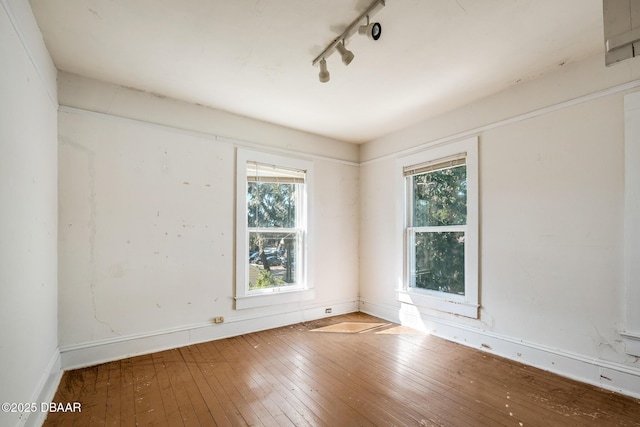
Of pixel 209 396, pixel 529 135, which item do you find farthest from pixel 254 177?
pixel 529 135

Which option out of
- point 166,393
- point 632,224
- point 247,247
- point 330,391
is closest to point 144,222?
point 247,247

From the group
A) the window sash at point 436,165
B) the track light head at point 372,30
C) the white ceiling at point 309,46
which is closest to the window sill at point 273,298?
the window sash at point 436,165

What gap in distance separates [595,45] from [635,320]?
2.06 meters

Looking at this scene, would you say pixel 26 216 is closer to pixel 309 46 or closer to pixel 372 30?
pixel 309 46

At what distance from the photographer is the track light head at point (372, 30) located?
197cm

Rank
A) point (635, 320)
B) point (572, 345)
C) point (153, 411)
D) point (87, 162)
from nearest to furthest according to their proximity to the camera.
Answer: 1. point (153, 411)
2. point (635, 320)
3. point (572, 345)
4. point (87, 162)

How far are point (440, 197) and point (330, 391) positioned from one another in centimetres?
246

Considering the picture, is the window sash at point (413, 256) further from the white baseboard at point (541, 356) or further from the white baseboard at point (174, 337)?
the white baseboard at point (174, 337)

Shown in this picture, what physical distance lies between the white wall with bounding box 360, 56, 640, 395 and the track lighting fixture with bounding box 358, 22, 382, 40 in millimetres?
1710

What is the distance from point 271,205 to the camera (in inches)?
155

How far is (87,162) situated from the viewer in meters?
2.79

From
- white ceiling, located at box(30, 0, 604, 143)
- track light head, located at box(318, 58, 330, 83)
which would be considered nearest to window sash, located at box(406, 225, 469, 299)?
white ceiling, located at box(30, 0, 604, 143)

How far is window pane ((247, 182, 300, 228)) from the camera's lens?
3793 millimetres

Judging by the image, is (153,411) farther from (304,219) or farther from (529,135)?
(529,135)
